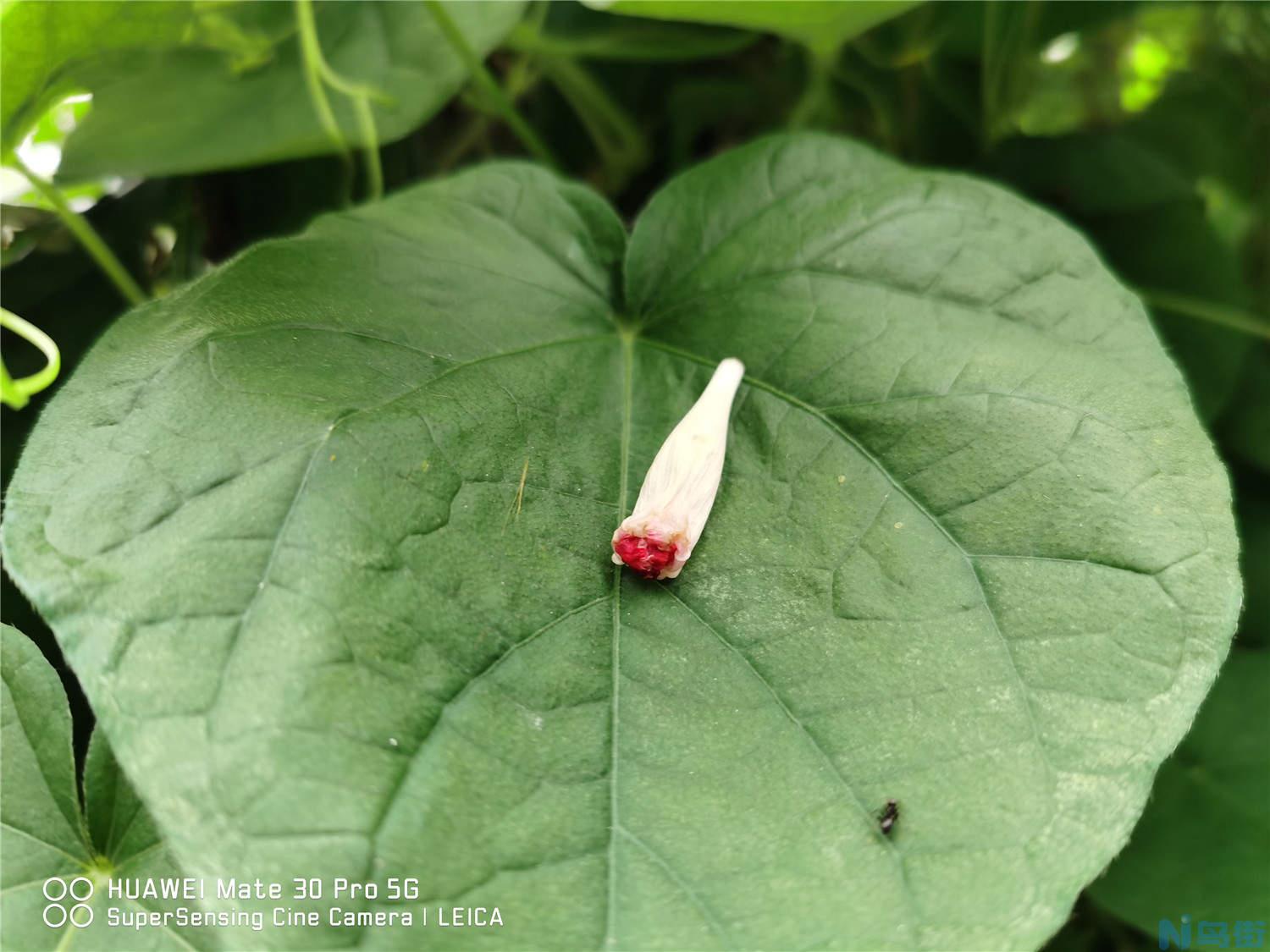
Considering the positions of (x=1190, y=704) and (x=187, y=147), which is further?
(x=187, y=147)

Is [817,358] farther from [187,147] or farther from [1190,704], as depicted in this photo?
[187,147]

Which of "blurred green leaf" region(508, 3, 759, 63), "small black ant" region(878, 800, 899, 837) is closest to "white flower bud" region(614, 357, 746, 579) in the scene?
"small black ant" region(878, 800, 899, 837)

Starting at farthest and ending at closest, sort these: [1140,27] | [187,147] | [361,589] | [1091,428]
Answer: [1140,27] → [187,147] → [1091,428] → [361,589]

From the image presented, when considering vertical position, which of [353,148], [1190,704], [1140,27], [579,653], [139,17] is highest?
[139,17]

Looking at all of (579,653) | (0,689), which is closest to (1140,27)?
(579,653)

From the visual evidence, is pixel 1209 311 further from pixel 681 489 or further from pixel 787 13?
pixel 681 489

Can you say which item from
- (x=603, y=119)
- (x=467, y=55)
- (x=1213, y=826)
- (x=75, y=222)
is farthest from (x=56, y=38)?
(x=1213, y=826)
